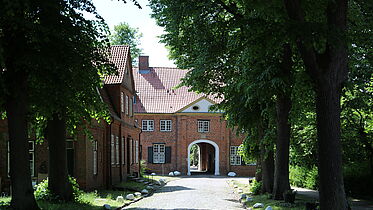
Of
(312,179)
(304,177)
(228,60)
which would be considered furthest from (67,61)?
(304,177)

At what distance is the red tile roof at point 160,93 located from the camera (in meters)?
48.8

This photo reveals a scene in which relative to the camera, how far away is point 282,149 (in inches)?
703

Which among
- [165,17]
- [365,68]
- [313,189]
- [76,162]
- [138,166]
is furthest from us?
[138,166]

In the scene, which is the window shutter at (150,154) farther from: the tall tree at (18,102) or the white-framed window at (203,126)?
the tall tree at (18,102)

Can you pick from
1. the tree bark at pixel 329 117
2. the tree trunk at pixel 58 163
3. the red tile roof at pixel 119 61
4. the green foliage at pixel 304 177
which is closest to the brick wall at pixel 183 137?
the red tile roof at pixel 119 61

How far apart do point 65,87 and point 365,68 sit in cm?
1076

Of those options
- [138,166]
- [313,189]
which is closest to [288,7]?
[313,189]

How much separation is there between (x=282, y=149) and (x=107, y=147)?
1162 centimetres

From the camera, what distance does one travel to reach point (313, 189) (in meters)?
26.6

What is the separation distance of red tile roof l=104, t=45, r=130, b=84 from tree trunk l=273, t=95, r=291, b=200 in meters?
13.3

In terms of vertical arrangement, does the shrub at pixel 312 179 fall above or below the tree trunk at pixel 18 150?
below

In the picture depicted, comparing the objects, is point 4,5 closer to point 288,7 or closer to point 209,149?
point 288,7

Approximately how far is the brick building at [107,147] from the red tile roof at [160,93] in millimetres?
9976

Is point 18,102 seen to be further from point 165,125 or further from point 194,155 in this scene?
point 194,155
